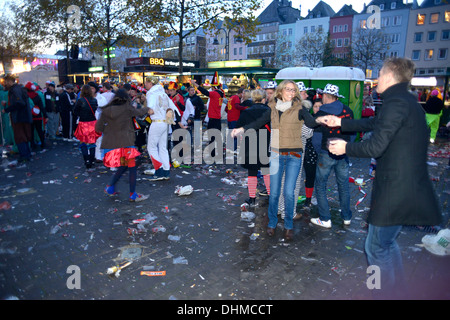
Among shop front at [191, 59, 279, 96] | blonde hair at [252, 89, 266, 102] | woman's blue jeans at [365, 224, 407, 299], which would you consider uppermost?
shop front at [191, 59, 279, 96]

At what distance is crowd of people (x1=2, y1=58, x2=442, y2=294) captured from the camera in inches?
103

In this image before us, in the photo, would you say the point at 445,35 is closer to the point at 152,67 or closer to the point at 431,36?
the point at 431,36

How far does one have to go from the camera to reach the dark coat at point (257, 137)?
5.11 meters

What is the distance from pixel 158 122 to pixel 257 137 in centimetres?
264

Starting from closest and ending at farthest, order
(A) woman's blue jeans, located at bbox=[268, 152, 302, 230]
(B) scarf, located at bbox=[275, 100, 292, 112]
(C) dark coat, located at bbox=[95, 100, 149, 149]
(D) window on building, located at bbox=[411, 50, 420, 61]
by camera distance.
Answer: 1. (B) scarf, located at bbox=[275, 100, 292, 112]
2. (A) woman's blue jeans, located at bbox=[268, 152, 302, 230]
3. (C) dark coat, located at bbox=[95, 100, 149, 149]
4. (D) window on building, located at bbox=[411, 50, 420, 61]

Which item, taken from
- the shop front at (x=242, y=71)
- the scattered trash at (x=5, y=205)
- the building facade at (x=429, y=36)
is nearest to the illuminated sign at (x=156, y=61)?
the shop front at (x=242, y=71)

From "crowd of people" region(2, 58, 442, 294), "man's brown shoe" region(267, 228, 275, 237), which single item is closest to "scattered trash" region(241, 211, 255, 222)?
"crowd of people" region(2, 58, 442, 294)

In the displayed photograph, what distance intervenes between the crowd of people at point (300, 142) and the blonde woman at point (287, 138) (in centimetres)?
1

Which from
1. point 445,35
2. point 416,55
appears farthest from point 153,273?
point 416,55

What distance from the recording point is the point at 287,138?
4.28 meters

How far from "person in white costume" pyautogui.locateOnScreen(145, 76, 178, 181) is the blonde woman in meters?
2.91

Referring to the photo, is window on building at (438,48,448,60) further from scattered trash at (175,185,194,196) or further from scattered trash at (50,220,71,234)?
scattered trash at (50,220,71,234)

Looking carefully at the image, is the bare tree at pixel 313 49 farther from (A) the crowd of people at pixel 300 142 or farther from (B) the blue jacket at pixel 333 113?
(B) the blue jacket at pixel 333 113
